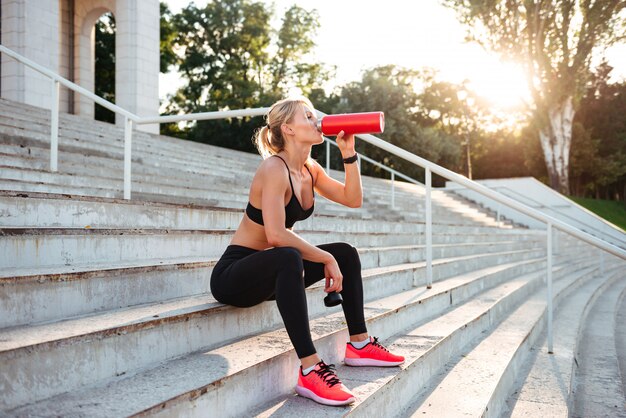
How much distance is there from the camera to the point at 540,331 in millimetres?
4902

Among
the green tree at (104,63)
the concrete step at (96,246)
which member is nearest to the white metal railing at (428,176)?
the concrete step at (96,246)

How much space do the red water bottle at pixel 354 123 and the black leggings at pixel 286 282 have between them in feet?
1.84

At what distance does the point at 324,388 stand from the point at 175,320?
65 cm

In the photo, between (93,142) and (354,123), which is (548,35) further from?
(354,123)

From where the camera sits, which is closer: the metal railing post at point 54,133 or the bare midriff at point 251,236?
the bare midriff at point 251,236

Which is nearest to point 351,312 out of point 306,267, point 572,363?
point 306,267

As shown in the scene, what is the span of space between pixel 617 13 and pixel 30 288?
21718 millimetres

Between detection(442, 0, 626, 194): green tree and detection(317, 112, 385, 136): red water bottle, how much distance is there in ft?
61.1

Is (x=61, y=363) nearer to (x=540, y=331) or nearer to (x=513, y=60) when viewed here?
(x=540, y=331)

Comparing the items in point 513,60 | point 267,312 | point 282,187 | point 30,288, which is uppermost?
point 513,60

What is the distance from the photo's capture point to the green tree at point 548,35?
19031 millimetres

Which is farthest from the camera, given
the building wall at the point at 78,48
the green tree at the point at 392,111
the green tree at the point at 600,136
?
the green tree at the point at 600,136

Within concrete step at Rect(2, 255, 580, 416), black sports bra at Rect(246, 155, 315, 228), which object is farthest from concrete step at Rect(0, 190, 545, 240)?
black sports bra at Rect(246, 155, 315, 228)

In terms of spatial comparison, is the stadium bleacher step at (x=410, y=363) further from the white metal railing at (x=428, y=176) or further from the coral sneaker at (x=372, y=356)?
the white metal railing at (x=428, y=176)
